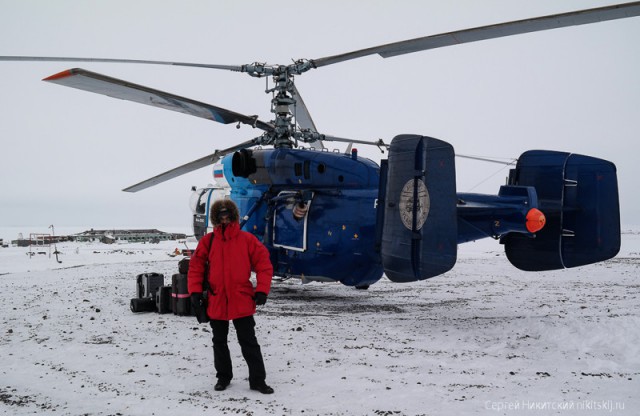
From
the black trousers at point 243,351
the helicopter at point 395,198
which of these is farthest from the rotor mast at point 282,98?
the black trousers at point 243,351

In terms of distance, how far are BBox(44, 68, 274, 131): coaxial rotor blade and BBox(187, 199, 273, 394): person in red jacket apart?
10.4 feet

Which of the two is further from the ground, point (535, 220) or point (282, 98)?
point (282, 98)

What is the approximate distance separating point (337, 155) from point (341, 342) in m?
3.82

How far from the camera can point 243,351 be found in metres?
4.20

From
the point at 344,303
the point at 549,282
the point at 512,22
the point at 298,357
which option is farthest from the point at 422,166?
the point at 549,282

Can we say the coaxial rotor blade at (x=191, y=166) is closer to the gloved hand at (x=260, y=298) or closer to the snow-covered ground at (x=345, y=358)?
the snow-covered ground at (x=345, y=358)

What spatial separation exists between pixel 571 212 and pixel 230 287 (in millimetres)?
5628

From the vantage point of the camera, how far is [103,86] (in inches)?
250

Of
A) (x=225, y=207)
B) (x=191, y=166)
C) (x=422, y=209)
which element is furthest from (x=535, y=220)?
(x=191, y=166)

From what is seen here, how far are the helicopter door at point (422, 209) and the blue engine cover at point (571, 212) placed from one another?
2231 mm

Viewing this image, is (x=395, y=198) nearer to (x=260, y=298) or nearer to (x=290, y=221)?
(x=260, y=298)

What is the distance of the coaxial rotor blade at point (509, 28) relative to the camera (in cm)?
458

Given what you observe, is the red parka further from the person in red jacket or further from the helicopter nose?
the helicopter nose

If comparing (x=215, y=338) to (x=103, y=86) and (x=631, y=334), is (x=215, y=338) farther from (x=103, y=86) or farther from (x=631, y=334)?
(x=631, y=334)
